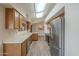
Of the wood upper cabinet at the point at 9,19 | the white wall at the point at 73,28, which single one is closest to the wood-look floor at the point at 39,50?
the wood upper cabinet at the point at 9,19

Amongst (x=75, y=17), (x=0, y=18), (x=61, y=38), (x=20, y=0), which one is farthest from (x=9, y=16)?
(x=20, y=0)

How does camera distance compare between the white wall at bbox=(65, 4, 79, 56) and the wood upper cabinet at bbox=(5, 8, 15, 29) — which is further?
the wood upper cabinet at bbox=(5, 8, 15, 29)

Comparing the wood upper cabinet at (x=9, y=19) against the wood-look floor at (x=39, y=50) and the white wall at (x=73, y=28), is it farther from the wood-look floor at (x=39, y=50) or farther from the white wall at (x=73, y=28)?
the wood-look floor at (x=39, y=50)

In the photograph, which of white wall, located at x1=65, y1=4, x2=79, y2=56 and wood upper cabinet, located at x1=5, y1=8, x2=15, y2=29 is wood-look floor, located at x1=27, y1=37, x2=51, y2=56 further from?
white wall, located at x1=65, y1=4, x2=79, y2=56

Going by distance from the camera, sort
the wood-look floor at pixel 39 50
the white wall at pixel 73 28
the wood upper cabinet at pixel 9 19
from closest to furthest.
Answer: the white wall at pixel 73 28 < the wood upper cabinet at pixel 9 19 < the wood-look floor at pixel 39 50

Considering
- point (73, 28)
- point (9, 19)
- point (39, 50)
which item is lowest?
point (39, 50)

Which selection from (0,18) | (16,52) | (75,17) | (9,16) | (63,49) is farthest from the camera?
(9,16)

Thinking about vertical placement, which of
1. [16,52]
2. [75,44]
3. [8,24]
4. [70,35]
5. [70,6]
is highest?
[70,6]

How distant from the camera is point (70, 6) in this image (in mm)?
3141

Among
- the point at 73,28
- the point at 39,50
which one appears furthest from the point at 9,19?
the point at 39,50

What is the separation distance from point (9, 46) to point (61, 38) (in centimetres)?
159

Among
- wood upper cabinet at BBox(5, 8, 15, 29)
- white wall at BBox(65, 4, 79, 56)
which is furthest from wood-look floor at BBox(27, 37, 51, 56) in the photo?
white wall at BBox(65, 4, 79, 56)

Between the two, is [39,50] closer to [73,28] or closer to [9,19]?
[9,19]

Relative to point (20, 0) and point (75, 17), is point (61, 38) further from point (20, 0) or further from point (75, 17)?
point (20, 0)
